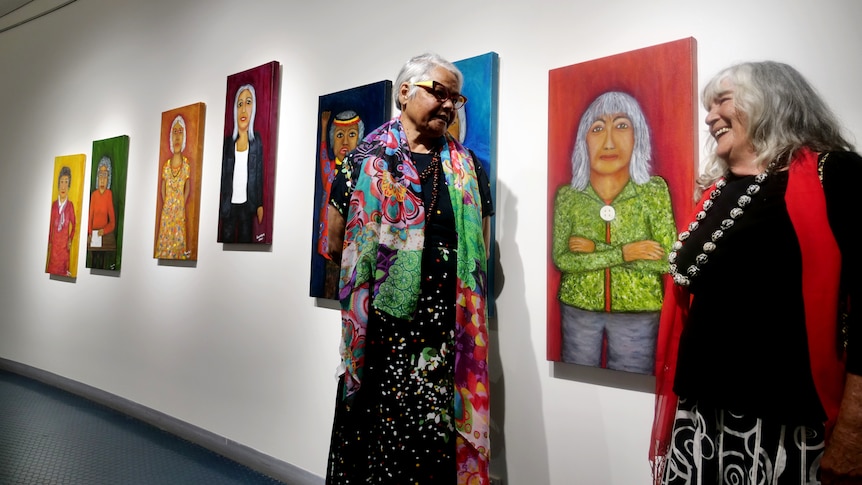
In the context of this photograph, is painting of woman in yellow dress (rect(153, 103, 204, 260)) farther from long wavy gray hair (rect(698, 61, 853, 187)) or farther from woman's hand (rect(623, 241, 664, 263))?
long wavy gray hair (rect(698, 61, 853, 187))

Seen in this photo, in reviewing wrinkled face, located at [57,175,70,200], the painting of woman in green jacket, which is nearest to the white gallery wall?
the painting of woman in green jacket

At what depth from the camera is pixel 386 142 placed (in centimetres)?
146

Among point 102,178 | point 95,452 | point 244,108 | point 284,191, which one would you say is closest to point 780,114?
point 284,191

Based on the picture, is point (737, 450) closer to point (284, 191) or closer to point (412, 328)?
point (412, 328)

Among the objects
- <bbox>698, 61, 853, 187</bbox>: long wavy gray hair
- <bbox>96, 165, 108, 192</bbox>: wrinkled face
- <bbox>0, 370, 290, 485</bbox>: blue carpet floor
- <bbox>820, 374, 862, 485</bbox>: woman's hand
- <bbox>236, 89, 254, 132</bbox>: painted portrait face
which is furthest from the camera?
<bbox>96, 165, 108, 192</bbox>: wrinkled face

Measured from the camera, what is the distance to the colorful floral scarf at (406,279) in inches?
54.0

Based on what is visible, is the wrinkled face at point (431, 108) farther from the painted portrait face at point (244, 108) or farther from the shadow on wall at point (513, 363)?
the painted portrait face at point (244, 108)

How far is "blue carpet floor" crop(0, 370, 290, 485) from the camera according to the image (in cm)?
224

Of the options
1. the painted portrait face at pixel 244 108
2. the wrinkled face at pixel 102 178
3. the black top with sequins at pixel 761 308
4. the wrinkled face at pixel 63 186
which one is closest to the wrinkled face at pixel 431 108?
the black top with sequins at pixel 761 308

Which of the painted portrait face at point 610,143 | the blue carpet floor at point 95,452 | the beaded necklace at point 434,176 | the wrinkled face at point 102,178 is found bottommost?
the blue carpet floor at point 95,452

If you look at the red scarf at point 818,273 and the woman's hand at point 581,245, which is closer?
the red scarf at point 818,273

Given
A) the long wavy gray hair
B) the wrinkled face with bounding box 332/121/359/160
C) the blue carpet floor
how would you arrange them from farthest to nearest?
1. the blue carpet floor
2. the wrinkled face with bounding box 332/121/359/160
3. the long wavy gray hair

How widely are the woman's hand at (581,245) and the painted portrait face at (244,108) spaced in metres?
1.82

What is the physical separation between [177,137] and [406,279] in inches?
88.9
